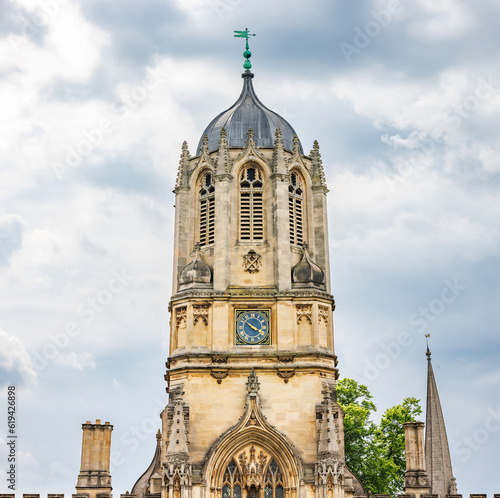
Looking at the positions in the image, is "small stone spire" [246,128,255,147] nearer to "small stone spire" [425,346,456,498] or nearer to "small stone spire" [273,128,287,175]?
"small stone spire" [273,128,287,175]

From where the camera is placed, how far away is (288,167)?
51.0 meters

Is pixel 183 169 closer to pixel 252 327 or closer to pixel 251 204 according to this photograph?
pixel 251 204

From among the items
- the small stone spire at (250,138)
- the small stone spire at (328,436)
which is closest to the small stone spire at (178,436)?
the small stone spire at (328,436)

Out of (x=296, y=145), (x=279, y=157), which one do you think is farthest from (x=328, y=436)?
(x=296, y=145)

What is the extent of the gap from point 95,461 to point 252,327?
9.35 m

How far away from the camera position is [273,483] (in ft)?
146

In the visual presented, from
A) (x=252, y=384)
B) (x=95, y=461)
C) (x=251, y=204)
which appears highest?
(x=251, y=204)

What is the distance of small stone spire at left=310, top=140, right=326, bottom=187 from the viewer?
5184 cm

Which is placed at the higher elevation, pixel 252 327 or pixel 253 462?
pixel 252 327

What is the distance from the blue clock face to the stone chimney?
746 centimetres

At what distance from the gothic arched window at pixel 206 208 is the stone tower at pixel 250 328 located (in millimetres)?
59

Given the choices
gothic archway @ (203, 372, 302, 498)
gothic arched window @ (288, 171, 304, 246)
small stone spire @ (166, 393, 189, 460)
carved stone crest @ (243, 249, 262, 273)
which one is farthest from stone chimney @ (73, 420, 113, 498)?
gothic arched window @ (288, 171, 304, 246)

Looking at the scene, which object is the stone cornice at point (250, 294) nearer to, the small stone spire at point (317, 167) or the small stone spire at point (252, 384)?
the small stone spire at point (252, 384)

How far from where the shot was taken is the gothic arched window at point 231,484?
145 feet
